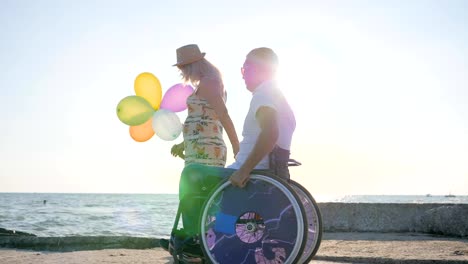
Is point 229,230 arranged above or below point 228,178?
below

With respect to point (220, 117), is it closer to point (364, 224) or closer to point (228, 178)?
point (228, 178)

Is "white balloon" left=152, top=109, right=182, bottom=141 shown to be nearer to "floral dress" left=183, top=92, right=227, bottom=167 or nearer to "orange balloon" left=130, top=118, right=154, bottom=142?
"orange balloon" left=130, top=118, right=154, bottom=142

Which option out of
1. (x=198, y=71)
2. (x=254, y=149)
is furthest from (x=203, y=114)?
(x=254, y=149)

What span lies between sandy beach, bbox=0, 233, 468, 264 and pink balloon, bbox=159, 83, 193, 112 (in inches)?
49.2

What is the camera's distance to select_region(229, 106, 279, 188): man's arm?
2.88 m

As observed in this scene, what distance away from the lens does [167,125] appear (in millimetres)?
4703

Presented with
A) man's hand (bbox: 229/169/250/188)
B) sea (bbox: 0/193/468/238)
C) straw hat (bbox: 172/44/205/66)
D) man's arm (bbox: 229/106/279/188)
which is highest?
straw hat (bbox: 172/44/205/66)

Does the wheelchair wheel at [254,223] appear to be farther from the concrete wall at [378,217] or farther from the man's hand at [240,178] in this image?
the concrete wall at [378,217]

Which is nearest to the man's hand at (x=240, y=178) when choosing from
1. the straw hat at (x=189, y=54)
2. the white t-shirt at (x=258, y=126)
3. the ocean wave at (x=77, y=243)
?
the white t-shirt at (x=258, y=126)

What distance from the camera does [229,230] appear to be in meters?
2.98

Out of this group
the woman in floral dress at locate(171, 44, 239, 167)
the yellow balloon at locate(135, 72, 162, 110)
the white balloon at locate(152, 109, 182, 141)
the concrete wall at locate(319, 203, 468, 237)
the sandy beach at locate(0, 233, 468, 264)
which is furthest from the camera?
the concrete wall at locate(319, 203, 468, 237)

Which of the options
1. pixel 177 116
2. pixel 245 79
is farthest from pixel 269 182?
pixel 177 116

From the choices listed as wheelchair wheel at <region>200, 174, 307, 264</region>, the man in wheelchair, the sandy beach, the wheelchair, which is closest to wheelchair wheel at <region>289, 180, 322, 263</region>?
the wheelchair

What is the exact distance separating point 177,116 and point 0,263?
1772 millimetres
